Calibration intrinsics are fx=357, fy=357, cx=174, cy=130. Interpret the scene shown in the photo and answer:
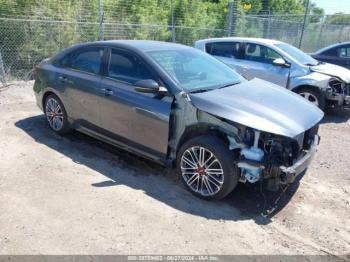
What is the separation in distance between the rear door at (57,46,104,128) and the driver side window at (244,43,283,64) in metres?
4.48

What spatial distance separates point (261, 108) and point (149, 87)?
1298 millimetres

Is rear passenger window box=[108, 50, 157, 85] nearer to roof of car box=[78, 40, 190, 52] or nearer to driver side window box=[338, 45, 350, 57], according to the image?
roof of car box=[78, 40, 190, 52]

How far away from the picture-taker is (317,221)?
388 cm

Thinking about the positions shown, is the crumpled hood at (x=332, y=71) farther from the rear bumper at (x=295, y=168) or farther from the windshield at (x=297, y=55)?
the rear bumper at (x=295, y=168)

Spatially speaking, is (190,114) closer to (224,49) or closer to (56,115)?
(56,115)

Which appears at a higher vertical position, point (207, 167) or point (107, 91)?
point (107, 91)

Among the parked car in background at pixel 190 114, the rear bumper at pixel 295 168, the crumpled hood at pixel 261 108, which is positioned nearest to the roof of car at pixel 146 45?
the parked car in background at pixel 190 114

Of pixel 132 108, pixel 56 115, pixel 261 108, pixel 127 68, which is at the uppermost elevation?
pixel 127 68

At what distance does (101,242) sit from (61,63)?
11.0ft

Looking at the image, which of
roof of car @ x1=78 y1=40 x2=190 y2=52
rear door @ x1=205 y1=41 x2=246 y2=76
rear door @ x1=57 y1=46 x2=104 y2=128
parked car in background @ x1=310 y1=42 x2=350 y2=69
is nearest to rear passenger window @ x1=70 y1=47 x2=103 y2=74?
rear door @ x1=57 y1=46 x2=104 y2=128

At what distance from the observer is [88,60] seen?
523 centimetres

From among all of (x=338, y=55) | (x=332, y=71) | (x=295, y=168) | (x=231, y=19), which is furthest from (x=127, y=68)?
(x=231, y=19)

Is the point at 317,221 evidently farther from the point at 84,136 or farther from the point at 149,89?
the point at 84,136

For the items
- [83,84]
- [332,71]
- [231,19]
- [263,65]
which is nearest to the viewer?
[83,84]
